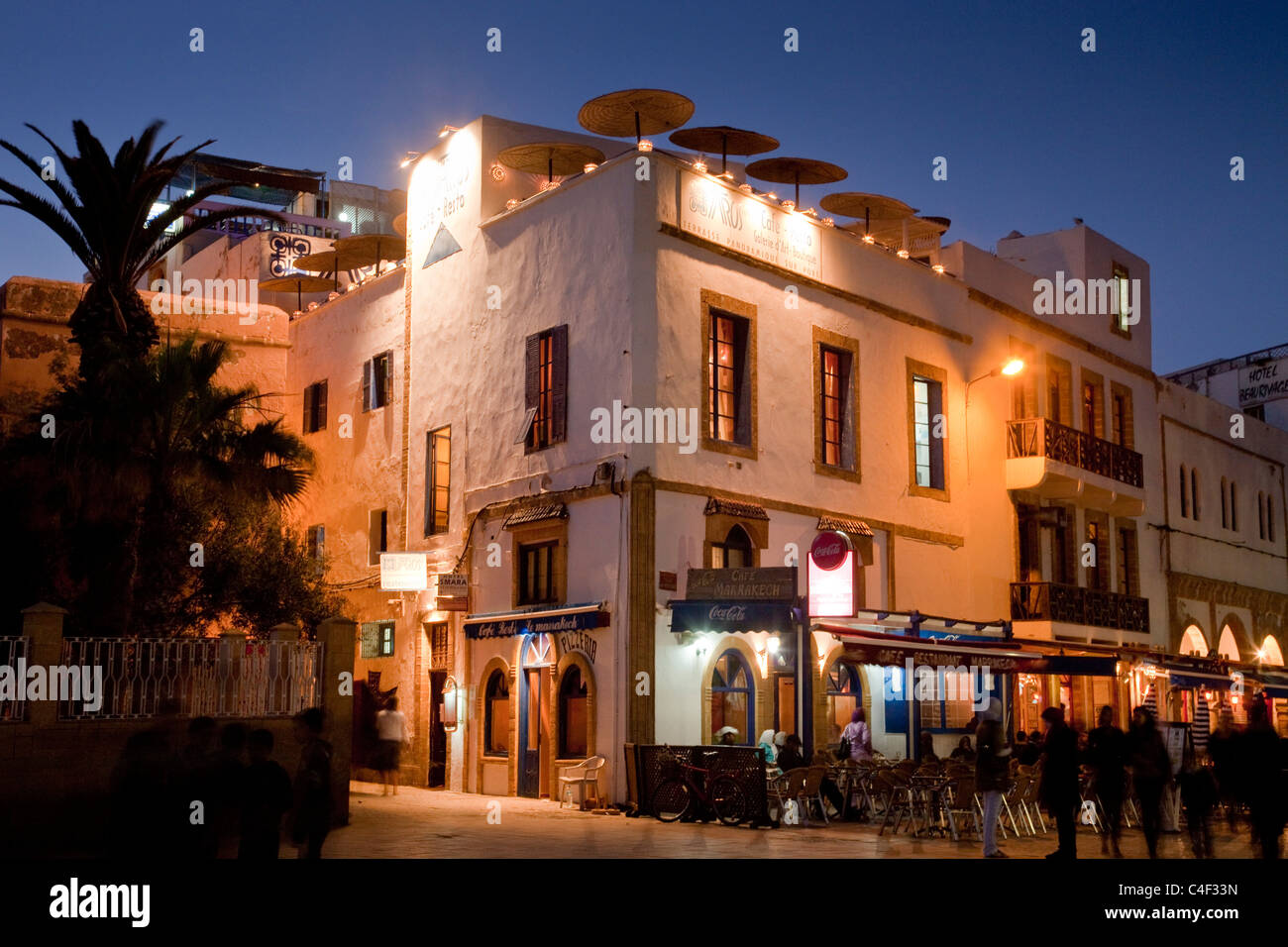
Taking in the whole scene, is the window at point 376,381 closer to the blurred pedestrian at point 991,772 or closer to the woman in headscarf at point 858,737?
the woman in headscarf at point 858,737

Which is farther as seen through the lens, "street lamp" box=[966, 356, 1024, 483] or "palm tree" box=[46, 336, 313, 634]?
"street lamp" box=[966, 356, 1024, 483]

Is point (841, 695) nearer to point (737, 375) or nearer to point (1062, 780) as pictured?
point (737, 375)

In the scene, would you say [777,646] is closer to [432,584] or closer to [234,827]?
[432,584]

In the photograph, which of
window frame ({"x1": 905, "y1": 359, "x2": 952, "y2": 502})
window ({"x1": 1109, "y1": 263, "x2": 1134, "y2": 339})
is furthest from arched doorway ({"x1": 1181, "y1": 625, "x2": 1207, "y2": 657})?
window frame ({"x1": 905, "y1": 359, "x2": 952, "y2": 502})

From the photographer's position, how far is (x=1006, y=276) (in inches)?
1202

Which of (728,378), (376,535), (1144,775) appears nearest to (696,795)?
(1144,775)

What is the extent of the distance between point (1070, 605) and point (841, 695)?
756cm

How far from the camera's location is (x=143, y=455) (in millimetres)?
19578

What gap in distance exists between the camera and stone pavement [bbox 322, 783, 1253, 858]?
15164 millimetres

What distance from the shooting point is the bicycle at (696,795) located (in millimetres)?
18594

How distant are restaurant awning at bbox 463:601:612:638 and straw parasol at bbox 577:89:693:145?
8014 millimetres

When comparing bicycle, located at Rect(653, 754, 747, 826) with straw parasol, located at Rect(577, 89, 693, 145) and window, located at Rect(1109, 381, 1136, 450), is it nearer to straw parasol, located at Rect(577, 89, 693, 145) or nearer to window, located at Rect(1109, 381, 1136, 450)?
straw parasol, located at Rect(577, 89, 693, 145)

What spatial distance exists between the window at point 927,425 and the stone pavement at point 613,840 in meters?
8.69
